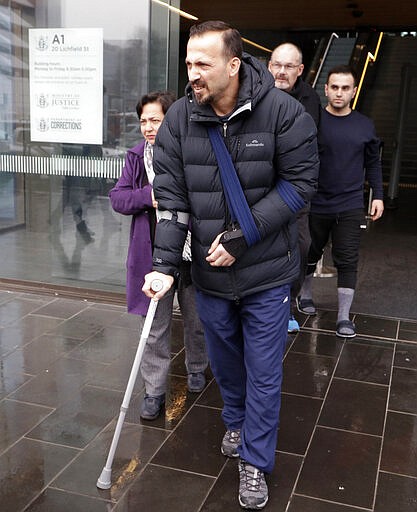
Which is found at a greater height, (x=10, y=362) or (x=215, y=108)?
(x=215, y=108)

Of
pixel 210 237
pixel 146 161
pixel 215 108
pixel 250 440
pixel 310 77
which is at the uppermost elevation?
pixel 310 77

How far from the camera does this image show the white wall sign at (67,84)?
4.87m

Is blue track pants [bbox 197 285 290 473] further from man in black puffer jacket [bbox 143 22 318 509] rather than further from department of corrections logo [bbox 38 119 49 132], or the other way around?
department of corrections logo [bbox 38 119 49 132]

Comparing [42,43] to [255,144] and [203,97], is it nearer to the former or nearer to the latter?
[203,97]

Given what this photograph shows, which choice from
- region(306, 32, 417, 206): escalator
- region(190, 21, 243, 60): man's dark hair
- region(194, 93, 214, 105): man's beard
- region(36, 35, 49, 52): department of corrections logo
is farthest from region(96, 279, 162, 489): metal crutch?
region(306, 32, 417, 206): escalator

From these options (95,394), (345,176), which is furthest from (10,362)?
(345,176)

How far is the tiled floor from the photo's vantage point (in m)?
2.61

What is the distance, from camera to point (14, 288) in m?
5.38

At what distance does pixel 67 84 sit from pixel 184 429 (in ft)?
9.98

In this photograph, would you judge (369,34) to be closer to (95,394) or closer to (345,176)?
(345,176)

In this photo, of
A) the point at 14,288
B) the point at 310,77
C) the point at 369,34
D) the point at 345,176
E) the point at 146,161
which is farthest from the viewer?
the point at 369,34

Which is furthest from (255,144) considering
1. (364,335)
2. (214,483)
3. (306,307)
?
(306,307)

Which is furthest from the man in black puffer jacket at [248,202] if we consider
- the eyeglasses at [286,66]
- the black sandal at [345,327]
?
the black sandal at [345,327]

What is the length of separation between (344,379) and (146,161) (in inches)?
69.5
